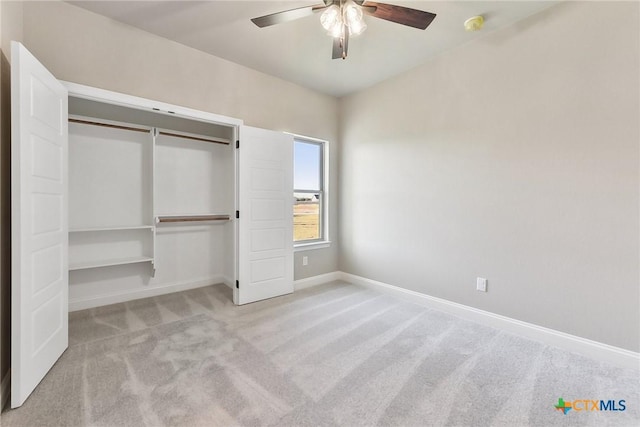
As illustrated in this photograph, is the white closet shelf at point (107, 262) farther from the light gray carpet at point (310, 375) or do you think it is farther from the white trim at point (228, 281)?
the white trim at point (228, 281)

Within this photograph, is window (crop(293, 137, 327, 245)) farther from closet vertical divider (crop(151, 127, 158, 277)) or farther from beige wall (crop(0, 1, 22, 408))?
beige wall (crop(0, 1, 22, 408))

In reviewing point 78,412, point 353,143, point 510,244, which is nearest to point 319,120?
point 353,143

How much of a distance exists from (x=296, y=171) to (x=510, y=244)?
2.82 m

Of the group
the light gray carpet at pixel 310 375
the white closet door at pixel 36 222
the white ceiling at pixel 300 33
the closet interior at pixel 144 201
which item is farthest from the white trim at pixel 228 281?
the white ceiling at pixel 300 33

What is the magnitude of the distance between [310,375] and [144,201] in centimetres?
308

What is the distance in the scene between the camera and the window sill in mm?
3889

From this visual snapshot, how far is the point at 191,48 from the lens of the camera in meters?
2.95

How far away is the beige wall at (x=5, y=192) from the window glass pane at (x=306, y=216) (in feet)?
9.09

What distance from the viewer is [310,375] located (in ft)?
6.23

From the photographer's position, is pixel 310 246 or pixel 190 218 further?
pixel 310 246

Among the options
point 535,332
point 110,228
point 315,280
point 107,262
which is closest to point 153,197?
point 110,228

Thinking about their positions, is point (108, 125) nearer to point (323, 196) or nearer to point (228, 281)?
point (228, 281)

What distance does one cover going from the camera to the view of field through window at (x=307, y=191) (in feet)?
13.4

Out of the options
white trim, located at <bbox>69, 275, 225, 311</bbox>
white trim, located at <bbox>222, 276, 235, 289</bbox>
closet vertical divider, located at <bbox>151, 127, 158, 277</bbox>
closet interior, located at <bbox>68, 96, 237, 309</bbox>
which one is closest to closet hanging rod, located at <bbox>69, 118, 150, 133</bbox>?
closet interior, located at <bbox>68, 96, 237, 309</bbox>
